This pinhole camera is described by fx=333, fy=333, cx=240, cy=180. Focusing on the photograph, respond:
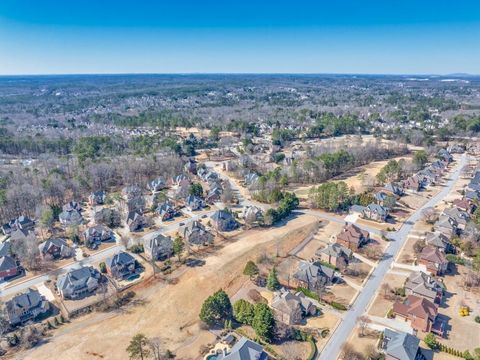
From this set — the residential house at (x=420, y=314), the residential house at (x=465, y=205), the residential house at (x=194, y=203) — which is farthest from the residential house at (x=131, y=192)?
the residential house at (x=465, y=205)

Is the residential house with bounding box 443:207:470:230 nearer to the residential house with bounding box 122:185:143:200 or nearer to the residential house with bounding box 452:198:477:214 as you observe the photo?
the residential house with bounding box 452:198:477:214

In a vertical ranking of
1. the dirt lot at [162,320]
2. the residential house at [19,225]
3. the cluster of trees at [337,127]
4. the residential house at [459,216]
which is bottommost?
the dirt lot at [162,320]

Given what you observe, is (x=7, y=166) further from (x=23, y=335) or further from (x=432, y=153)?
(x=432, y=153)

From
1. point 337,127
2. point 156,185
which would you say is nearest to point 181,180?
point 156,185

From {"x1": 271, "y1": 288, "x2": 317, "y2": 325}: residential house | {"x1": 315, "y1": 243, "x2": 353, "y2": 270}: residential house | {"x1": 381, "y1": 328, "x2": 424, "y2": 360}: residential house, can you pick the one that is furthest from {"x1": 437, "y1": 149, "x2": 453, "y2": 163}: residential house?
{"x1": 381, "y1": 328, "x2": 424, "y2": 360}: residential house

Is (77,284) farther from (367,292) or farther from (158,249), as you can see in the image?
(367,292)

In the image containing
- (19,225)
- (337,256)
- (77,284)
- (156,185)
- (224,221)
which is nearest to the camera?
(77,284)

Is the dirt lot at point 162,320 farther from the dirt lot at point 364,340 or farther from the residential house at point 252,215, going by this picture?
the dirt lot at point 364,340
